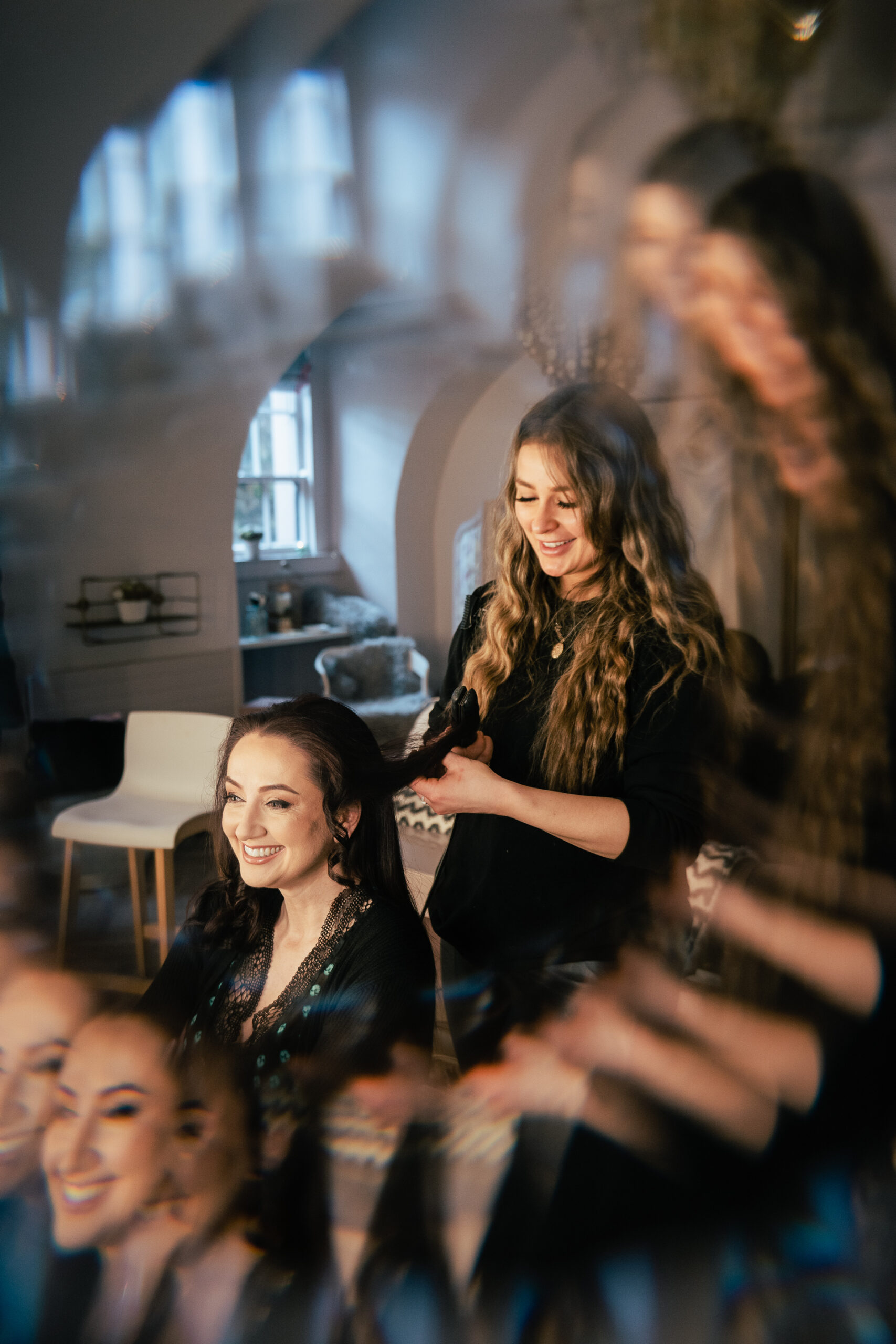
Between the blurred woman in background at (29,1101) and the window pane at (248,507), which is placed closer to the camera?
the window pane at (248,507)

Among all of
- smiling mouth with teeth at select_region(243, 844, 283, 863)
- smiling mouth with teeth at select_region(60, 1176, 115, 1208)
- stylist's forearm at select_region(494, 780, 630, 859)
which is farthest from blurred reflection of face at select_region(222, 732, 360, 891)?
smiling mouth with teeth at select_region(60, 1176, 115, 1208)

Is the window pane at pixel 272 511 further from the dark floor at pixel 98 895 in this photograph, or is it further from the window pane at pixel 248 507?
the dark floor at pixel 98 895

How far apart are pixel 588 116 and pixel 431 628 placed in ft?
1.08

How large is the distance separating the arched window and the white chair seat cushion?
0.18 m

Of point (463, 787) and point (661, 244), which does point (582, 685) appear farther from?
point (661, 244)

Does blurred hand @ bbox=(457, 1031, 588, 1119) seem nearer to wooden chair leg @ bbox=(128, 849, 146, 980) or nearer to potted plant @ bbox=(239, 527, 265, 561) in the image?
wooden chair leg @ bbox=(128, 849, 146, 980)

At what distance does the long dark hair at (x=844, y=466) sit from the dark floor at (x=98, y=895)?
403mm

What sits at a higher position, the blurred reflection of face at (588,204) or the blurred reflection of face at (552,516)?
the blurred reflection of face at (588,204)

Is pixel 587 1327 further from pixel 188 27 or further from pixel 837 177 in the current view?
pixel 188 27

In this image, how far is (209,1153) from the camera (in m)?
0.56

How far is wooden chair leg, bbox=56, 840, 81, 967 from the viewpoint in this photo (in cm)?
59

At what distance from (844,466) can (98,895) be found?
570 mm

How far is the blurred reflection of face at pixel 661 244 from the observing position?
19.8 inches

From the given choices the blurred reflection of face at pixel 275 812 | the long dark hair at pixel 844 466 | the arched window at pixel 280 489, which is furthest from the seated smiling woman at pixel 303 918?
the long dark hair at pixel 844 466
